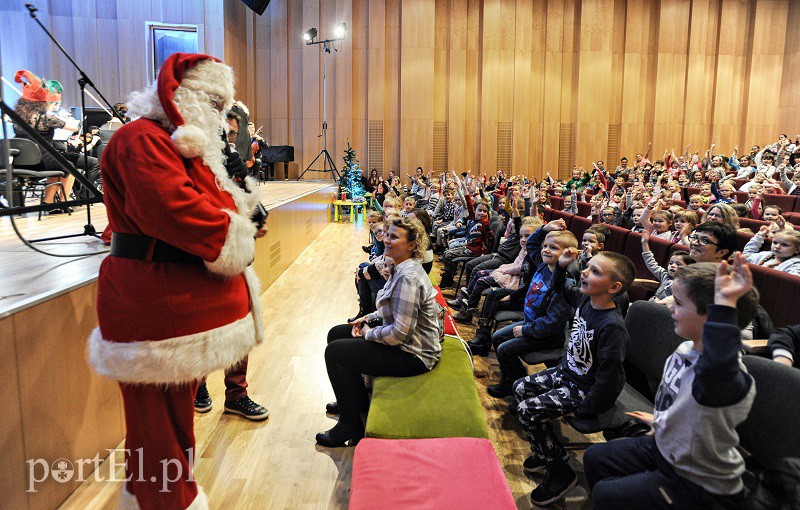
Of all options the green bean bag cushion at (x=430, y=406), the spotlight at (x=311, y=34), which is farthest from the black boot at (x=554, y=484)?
the spotlight at (x=311, y=34)

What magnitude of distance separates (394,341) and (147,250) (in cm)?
114

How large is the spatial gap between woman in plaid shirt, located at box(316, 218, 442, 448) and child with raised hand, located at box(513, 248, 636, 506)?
0.52 m

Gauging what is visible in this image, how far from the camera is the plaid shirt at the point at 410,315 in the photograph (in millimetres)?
2379

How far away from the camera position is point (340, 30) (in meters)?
13.9

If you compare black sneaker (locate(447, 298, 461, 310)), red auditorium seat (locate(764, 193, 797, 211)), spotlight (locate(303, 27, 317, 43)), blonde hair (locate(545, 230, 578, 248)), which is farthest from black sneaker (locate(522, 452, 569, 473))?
spotlight (locate(303, 27, 317, 43))

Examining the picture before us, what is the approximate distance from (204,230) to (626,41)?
53.4ft

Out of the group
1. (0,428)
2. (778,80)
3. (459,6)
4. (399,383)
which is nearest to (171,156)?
(0,428)

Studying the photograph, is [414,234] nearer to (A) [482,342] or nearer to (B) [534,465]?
(B) [534,465]

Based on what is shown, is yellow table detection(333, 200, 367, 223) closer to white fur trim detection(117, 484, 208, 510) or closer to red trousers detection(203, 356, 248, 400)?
red trousers detection(203, 356, 248, 400)

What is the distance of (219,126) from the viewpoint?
1.81 metres

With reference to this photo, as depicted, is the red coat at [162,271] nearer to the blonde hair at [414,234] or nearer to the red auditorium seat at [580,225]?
the blonde hair at [414,234]

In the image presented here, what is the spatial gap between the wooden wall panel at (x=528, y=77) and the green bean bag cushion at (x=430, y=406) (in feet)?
43.1

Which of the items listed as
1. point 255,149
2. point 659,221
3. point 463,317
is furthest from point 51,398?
point 255,149

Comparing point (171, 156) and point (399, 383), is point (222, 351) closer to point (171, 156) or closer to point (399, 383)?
point (171, 156)
